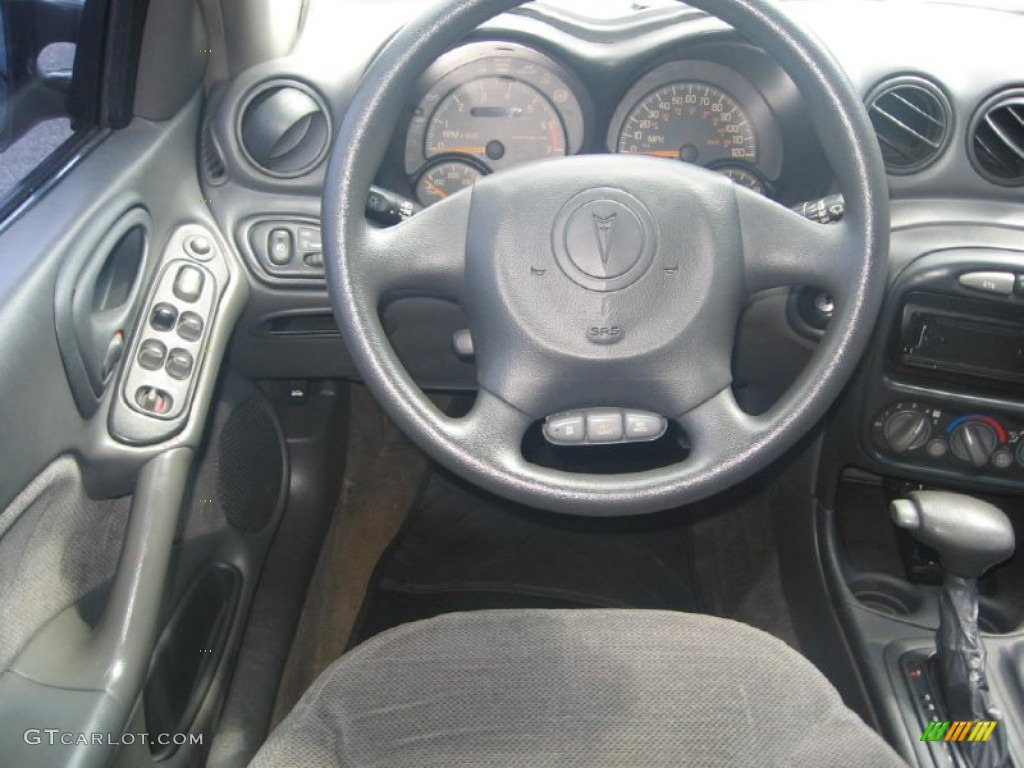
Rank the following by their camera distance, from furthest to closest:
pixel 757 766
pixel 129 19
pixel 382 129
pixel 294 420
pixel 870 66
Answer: pixel 294 420
pixel 870 66
pixel 129 19
pixel 382 129
pixel 757 766

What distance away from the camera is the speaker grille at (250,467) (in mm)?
1587

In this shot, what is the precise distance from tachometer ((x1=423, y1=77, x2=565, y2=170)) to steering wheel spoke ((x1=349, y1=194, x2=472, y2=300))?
1.25 ft

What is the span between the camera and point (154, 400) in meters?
1.18

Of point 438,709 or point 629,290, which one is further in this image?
point 629,290

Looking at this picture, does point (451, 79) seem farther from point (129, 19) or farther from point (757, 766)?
point (757, 766)

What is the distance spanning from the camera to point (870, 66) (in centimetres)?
143

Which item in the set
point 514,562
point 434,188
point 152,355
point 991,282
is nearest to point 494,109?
point 434,188

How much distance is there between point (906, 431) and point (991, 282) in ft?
0.90

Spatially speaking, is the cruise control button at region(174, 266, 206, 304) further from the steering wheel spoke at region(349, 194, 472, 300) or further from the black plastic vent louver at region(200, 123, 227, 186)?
the steering wheel spoke at region(349, 194, 472, 300)

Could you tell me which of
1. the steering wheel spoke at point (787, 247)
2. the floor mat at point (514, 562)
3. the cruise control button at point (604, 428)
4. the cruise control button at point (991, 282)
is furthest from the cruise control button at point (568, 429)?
the floor mat at point (514, 562)

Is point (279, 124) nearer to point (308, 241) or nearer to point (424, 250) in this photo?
point (308, 241)

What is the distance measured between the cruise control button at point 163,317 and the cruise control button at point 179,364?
0.03 metres

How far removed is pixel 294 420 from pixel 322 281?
1.67ft

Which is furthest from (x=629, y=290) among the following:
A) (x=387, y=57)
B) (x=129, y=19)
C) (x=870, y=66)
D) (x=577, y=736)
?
(x=129, y=19)
